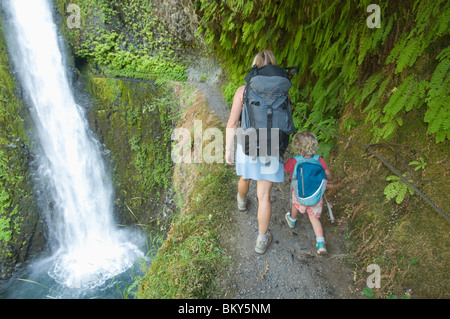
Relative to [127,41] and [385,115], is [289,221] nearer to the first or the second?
[385,115]

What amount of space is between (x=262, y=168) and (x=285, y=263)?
136 cm


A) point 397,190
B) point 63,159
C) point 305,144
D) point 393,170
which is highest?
point 305,144

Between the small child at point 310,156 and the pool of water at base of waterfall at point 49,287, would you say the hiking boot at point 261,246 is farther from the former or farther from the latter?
the pool of water at base of waterfall at point 49,287

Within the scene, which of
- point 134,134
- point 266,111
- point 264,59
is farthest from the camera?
point 134,134

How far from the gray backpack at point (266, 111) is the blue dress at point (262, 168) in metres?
0.20

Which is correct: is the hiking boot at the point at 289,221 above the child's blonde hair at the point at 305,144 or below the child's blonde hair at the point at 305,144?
below

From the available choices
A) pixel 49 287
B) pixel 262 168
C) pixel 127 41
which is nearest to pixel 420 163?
pixel 262 168

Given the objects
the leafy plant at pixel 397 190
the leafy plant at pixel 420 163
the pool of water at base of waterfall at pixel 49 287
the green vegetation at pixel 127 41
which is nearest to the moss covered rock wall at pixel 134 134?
the pool of water at base of waterfall at pixel 49 287

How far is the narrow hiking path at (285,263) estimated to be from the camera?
9.02ft

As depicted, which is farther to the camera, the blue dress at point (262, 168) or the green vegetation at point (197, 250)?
the green vegetation at point (197, 250)

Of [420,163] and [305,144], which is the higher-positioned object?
[305,144]

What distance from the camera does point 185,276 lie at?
289cm

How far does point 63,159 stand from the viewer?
8430 millimetres

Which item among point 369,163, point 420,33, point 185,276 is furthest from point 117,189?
point 420,33
